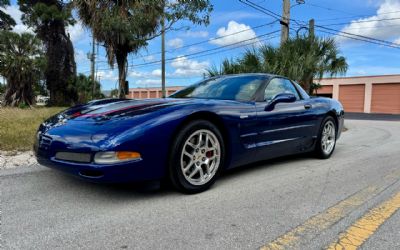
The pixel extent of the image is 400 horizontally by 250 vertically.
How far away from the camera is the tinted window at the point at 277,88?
430 cm

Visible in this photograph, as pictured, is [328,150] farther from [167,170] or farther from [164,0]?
[164,0]

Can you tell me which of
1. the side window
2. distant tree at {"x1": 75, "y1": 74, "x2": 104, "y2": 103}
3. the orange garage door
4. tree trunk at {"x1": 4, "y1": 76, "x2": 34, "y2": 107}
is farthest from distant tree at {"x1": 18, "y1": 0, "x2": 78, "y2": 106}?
the orange garage door

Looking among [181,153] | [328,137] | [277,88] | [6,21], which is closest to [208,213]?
[181,153]

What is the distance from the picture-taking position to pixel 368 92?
32.4 m

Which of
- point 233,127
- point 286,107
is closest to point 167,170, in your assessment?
point 233,127

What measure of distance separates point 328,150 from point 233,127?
253 cm

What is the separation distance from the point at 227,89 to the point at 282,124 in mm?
817

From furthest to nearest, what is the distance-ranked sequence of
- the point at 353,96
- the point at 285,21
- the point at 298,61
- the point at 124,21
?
1. the point at 353,96
2. the point at 285,21
3. the point at 298,61
4. the point at 124,21

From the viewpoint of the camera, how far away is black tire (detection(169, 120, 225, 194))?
307cm

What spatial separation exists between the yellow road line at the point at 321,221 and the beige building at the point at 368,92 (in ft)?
96.6

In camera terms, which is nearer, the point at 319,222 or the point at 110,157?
the point at 319,222

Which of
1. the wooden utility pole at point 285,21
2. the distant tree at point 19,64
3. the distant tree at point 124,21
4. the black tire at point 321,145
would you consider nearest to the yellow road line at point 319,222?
the black tire at point 321,145

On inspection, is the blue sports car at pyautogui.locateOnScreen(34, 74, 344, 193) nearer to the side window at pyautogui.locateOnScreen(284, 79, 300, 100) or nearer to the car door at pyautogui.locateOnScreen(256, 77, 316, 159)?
the car door at pyautogui.locateOnScreen(256, 77, 316, 159)

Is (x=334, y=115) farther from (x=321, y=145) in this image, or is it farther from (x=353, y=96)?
(x=353, y=96)
